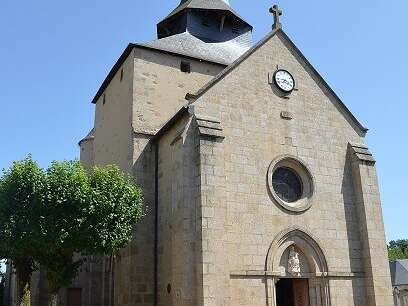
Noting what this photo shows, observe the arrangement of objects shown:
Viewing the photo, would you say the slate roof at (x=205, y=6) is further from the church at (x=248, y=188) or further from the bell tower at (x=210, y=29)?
the church at (x=248, y=188)

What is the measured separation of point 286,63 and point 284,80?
0.78 metres

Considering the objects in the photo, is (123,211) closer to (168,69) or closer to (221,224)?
(221,224)

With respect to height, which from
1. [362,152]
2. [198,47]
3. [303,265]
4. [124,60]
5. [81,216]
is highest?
[198,47]

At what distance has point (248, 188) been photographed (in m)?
14.1

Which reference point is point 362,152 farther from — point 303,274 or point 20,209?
point 20,209

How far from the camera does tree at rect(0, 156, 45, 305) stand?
12984mm

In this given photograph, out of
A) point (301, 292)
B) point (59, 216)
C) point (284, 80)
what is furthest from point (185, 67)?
point (301, 292)

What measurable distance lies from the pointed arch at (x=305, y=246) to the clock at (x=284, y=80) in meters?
5.10

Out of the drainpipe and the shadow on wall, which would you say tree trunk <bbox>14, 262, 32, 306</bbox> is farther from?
the shadow on wall

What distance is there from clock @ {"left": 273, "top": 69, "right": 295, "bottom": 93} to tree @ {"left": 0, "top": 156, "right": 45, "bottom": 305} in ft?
28.4

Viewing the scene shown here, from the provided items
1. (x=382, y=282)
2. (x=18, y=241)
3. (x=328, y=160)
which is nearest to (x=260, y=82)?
(x=328, y=160)

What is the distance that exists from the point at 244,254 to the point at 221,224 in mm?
1357

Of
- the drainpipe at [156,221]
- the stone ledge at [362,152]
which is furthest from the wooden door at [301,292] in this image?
the stone ledge at [362,152]

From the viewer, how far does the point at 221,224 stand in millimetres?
12781
